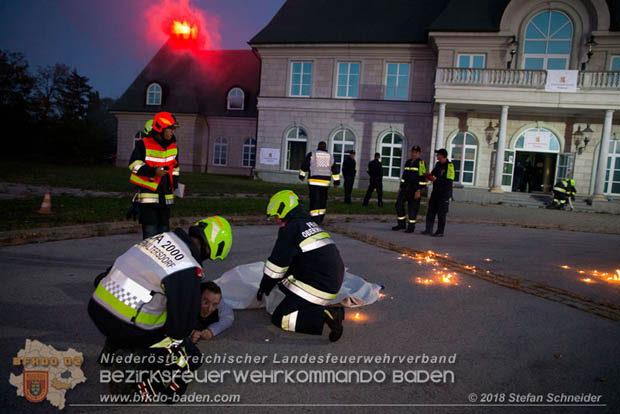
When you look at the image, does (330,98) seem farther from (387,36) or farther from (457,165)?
(457,165)

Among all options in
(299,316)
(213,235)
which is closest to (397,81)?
(299,316)

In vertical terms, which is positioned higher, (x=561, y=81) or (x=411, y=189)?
(x=561, y=81)

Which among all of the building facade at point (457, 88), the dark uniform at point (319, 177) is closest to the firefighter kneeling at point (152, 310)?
the dark uniform at point (319, 177)

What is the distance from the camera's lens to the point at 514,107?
23.1 meters

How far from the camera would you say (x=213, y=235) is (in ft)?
10.5

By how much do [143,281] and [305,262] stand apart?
174cm

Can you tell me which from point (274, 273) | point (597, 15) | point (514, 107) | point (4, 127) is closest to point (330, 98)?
point (514, 107)

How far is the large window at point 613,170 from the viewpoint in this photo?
23906mm

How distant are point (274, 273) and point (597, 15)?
26.5 m

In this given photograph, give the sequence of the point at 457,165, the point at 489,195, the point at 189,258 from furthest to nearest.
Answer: the point at 457,165 → the point at 489,195 → the point at 189,258

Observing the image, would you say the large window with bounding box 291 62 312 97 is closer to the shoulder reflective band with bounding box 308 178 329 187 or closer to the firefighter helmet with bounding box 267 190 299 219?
the shoulder reflective band with bounding box 308 178 329 187

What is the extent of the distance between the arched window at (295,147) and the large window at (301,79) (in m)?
2.49

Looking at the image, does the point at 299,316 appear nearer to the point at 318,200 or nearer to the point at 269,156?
the point at 318,200

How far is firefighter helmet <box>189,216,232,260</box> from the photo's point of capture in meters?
3.16
